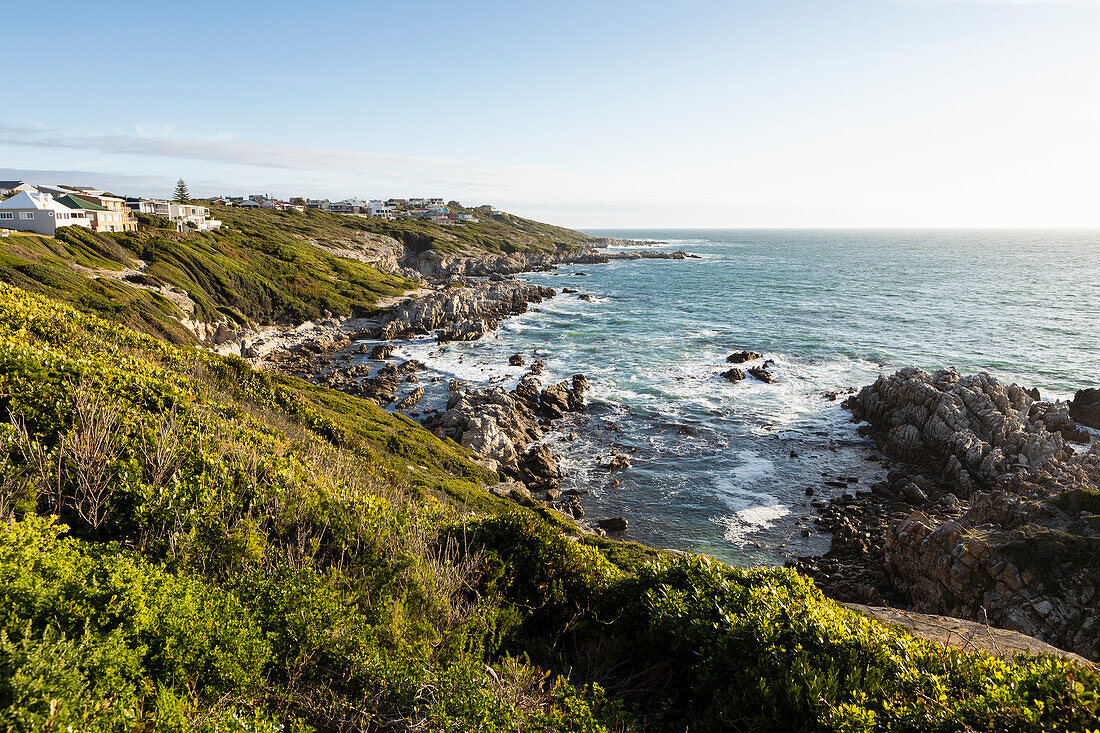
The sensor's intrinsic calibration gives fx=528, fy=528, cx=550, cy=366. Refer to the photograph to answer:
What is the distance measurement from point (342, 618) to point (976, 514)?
23049 mm

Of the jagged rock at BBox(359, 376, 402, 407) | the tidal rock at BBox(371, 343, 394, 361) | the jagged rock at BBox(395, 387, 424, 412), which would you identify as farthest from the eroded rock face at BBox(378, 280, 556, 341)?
the jagged rock at BBox(395, 387, 424, 412)

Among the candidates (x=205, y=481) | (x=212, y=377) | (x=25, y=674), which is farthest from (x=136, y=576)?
(x=212, y=377)

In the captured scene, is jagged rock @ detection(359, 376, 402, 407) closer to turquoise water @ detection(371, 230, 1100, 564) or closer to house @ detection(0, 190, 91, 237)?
turquoise water @ detection(371, 230, 1100, 564)

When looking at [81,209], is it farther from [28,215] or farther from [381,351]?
[381,351]

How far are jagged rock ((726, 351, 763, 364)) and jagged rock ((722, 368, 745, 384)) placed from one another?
11.6 ft

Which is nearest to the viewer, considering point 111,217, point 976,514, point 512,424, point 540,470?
point 976,514

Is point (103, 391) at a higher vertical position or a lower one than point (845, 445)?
higher

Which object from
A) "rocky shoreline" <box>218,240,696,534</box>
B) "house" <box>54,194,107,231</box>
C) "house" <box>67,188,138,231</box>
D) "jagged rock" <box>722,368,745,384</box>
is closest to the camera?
"rocky shoreline" <box>218,240,696,534</box>

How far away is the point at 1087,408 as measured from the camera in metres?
33.3

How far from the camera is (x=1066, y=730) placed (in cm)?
489

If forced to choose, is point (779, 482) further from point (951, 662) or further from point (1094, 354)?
point (1094, 354)

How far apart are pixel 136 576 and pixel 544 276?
120 metres

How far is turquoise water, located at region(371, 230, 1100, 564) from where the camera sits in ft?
88.1

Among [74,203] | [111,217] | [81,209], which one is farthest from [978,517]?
[74,203]
